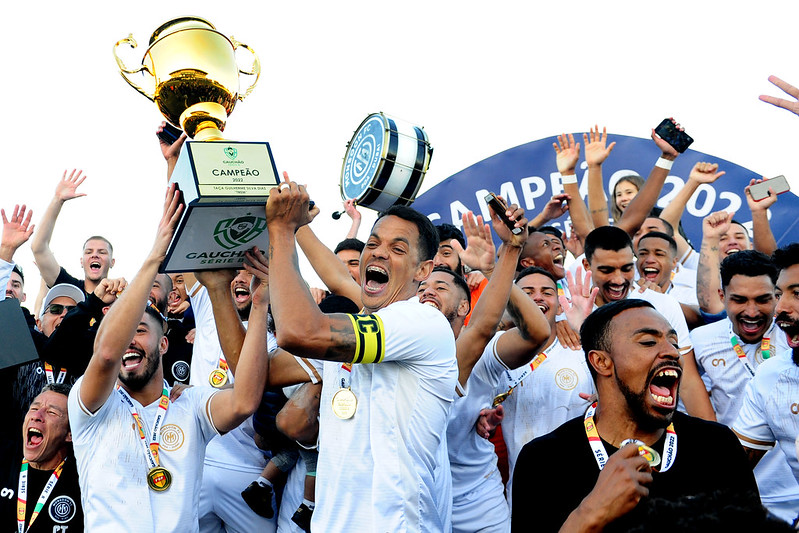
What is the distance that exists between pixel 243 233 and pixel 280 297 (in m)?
0.75

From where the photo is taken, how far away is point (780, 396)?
4.42 m

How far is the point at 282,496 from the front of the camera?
17.7 feet

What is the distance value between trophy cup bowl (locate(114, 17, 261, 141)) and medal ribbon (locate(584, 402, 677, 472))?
8.68 ft

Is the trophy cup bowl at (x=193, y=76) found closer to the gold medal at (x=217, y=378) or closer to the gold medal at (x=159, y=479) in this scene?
the gold medal at (x=217, y=378)

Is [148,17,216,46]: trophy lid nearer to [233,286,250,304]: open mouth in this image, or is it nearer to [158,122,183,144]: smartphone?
[158,122,183,144]: smartphone

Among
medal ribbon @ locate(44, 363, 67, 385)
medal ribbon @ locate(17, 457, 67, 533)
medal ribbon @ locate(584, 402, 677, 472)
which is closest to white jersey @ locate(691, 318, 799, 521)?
medal ribbon @ locate(584, 402, 677, 472)

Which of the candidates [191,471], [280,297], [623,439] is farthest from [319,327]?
[191,471]

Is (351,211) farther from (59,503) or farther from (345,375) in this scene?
(345,375)

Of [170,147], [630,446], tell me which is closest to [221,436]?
[170,147]

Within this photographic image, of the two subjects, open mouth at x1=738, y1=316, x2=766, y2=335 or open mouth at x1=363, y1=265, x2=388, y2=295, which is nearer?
open mouth at x1=363, y1=265, x2=388, y2=295

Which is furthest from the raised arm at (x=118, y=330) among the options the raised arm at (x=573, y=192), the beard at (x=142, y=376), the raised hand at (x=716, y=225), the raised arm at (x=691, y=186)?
the raised arm at (x=691, y=186)

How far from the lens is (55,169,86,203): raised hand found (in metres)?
7.82

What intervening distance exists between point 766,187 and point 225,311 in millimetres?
4439

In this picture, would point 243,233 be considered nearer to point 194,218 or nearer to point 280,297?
point 194,218
